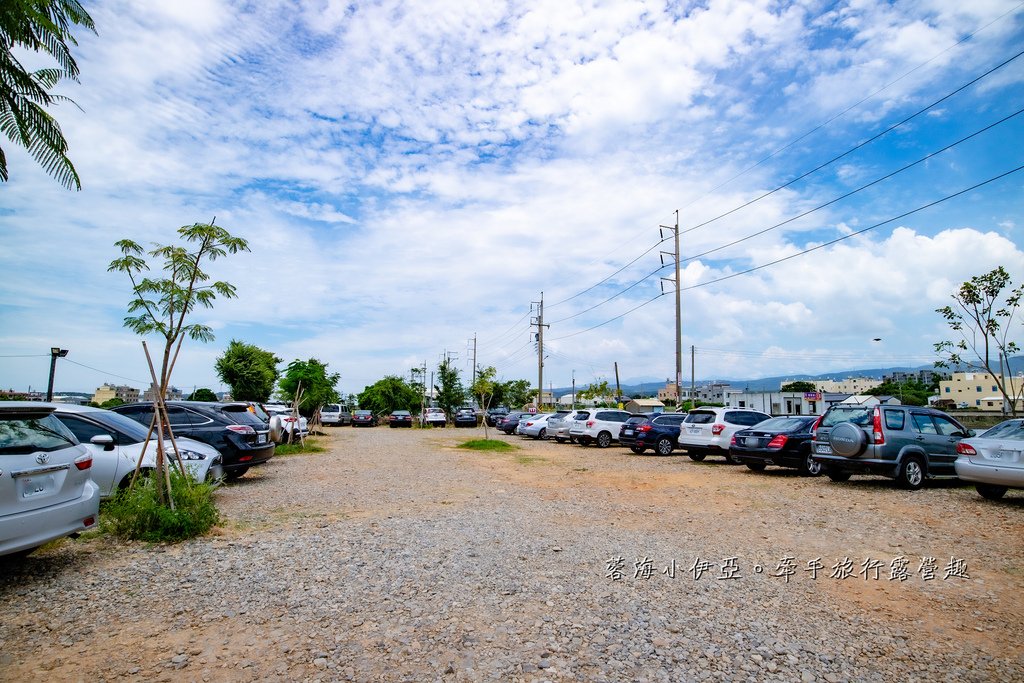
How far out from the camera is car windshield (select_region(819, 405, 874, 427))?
12186 mm

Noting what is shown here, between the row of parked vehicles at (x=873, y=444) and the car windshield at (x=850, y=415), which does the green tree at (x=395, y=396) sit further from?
the car windshield at (x=850, y=415)

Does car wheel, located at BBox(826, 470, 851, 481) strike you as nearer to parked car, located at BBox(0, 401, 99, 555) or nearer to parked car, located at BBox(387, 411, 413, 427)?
parked car, located at BBox(0, 401, 99, 555)

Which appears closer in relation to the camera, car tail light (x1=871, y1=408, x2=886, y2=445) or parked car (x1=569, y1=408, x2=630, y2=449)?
car tail light (x1=871, y1=408, x2=886, y2=445)

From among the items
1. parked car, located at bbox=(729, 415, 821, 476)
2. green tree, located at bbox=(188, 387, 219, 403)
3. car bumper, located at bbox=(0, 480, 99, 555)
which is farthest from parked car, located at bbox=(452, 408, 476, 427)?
car bumper, located at bbox=(0, 480, 99, 555)

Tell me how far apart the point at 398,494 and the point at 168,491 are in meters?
4.40

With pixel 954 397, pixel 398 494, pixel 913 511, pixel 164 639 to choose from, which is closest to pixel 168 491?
pixel 164 639

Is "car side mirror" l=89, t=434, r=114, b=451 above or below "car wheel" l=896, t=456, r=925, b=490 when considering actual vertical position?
above

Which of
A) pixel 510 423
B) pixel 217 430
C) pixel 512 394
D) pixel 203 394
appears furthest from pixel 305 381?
pixel 512 394

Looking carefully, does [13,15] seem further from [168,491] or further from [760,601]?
[760,601]

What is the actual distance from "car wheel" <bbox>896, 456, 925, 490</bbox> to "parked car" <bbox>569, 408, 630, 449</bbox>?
1397cm

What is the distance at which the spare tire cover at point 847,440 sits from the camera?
1185 centimetres

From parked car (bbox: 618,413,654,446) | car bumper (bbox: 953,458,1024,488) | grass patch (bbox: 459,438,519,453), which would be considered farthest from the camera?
grass patch (bbox: 459,438,519,453)

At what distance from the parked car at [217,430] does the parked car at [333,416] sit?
36089 millimetres

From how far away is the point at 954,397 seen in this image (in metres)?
84.5
